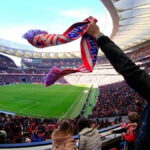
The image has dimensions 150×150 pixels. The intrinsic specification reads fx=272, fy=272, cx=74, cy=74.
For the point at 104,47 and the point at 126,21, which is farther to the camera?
the point at 126,21

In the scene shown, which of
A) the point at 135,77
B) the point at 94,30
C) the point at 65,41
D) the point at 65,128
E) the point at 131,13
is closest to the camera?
the point at 135,77

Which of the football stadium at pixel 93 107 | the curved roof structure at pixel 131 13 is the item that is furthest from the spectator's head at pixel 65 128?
the curved roof structure at pixel 131 13

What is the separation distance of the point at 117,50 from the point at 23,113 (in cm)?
2372

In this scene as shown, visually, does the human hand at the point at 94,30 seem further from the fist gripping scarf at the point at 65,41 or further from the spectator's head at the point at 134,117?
the spectator's head at the point at 134,117

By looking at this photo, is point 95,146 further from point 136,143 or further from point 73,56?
point 73,56

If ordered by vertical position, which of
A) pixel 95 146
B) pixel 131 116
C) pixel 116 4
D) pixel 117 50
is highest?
pixel 116 4

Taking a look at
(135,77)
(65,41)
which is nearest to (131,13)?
(65,41)

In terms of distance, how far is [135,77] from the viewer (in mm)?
1486

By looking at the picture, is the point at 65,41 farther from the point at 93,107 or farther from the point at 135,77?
the point at 93,107

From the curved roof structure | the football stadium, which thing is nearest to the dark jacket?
the football stadium

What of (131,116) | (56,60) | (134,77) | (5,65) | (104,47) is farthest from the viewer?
(56,60)

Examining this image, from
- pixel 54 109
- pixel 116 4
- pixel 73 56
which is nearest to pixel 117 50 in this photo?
pixel 116 4

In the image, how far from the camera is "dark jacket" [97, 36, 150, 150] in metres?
1.49

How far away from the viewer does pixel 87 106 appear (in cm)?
2855
